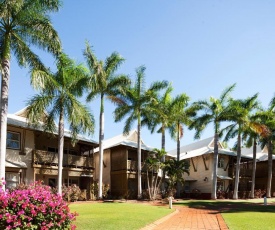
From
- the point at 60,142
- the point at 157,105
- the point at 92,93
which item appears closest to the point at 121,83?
the point at 92,93

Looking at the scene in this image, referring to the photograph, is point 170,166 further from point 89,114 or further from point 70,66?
point 70,66

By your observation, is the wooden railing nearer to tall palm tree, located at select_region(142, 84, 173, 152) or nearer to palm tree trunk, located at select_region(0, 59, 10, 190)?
tall palm tree, located at select_region(142, 84, 173, 152)

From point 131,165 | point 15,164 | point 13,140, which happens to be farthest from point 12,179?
point 131,165

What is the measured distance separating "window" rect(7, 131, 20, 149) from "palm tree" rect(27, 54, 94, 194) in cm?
278

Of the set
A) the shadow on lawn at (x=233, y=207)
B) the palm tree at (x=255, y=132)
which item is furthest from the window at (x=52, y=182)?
the palm tree at (x=255, y=132)

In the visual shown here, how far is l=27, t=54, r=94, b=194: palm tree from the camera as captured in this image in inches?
941

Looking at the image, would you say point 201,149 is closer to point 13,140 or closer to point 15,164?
point 13,140

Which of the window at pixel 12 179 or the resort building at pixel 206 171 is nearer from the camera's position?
the window at pixel 12 179

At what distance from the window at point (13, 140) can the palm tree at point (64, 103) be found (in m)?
2.78

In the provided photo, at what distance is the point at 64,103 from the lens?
25.0 metres

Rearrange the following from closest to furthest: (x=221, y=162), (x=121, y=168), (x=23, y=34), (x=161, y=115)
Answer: (x=23, y=34) < (x=161, y=115) < (x=121, y=168) < (x=221, y=162)

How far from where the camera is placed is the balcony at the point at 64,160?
89.7ft

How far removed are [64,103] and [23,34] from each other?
6.15 meters

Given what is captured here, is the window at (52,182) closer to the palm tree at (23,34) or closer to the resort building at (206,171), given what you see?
the palm tree at (23,34)
